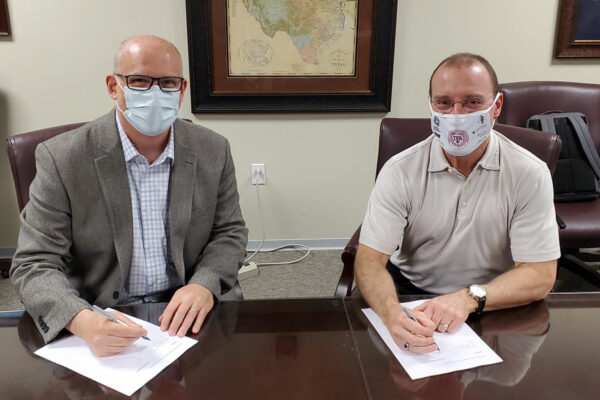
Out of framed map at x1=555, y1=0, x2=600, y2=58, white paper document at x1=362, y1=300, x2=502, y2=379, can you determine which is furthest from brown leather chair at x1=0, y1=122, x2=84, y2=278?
framed map at x1=555, y1=0, x2=600, y2=58

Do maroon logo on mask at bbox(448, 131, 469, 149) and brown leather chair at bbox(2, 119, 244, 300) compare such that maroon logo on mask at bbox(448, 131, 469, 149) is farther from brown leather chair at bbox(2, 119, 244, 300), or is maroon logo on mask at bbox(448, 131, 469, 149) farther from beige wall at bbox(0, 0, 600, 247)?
beige wall at bbox(0, 0, 600, 247)

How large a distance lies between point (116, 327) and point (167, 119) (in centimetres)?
59

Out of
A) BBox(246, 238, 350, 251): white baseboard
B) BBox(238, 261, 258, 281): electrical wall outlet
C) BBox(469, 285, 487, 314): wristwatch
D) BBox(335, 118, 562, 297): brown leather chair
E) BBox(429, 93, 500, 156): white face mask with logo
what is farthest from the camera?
BBox(246, 238, 350, 251): white baseboard

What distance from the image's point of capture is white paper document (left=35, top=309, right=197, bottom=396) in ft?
2.63

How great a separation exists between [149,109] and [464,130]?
0.85m

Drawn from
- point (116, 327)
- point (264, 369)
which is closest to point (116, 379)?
point (116, 327)

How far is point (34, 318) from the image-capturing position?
0.98m

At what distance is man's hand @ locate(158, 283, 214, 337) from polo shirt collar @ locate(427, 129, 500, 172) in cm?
72

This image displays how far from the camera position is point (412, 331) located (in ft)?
3.03

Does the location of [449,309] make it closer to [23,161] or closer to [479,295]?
[479,295]

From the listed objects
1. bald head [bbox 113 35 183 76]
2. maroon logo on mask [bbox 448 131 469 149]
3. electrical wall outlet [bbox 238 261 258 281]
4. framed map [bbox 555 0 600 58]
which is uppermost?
framed map [bbox 555 0 600 58]

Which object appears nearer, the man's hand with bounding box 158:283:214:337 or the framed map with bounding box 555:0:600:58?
the man's hand with bounding box 158:283:214:337

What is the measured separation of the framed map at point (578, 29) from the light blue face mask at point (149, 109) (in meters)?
2.38

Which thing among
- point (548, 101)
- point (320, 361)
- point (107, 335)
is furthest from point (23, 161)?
point (548, 101)
